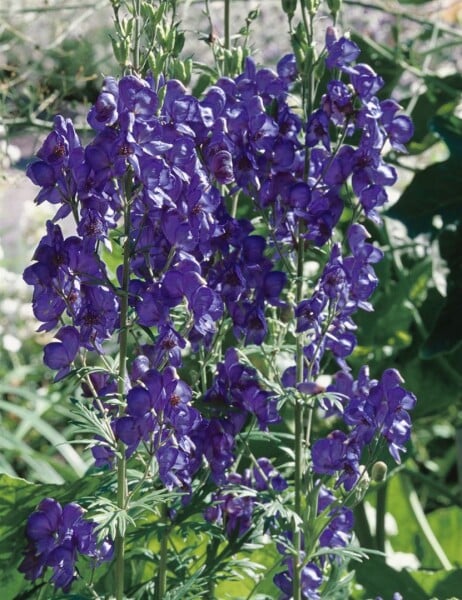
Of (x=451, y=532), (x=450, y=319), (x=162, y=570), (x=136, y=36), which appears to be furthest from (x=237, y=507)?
(x=451, y=532)

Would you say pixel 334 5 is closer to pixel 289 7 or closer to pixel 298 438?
pixel 289 7

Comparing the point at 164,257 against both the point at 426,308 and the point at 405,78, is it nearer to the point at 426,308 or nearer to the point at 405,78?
the point at 426,308

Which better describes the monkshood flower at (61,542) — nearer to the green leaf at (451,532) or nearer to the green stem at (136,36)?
the green stem at (136,36)

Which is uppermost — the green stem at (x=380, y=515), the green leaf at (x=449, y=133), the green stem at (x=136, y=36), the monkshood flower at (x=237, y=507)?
the green stem at (x=136, y=36)

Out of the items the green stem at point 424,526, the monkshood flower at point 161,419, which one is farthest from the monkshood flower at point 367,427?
the green stem at point 424,526

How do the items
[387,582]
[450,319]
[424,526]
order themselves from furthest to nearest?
1. [424,526]
2. [450,319]
3. [387,582]

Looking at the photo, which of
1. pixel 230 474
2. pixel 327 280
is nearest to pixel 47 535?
pixel 230 474

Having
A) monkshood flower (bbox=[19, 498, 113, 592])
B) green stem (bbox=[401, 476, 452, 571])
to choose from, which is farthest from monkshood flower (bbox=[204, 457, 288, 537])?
green stem (bbox=[401, 476, 452, 571])

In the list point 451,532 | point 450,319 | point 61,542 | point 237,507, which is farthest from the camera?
point 451,532

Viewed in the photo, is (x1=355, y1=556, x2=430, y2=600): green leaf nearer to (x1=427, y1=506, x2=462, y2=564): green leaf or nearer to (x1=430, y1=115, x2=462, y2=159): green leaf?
(x1=427, y1=506, x2=462, y2=564): green leaf
